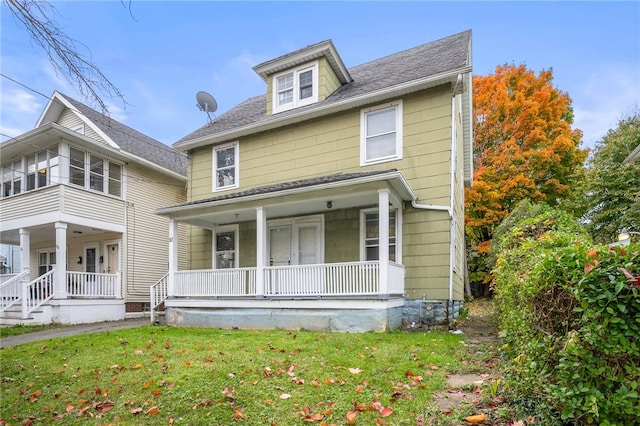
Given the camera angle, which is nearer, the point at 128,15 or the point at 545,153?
the point at 128,15

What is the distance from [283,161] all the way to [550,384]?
9.65 metres

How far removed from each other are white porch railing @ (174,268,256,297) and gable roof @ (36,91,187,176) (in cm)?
479

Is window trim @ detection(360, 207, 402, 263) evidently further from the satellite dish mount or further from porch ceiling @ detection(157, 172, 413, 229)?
the satellite dish mount

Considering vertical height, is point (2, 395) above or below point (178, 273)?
below

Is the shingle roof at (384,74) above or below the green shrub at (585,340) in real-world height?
above

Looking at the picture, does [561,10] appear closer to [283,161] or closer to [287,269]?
[283,161]

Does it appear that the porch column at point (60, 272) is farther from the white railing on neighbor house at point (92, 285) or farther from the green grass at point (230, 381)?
the green grass at point (230, 381)

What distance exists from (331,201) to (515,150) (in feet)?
41.3

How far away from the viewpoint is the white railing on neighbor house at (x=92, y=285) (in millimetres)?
12055

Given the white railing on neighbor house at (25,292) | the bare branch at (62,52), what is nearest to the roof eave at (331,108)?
the white railing on neighbor house at (25,292)

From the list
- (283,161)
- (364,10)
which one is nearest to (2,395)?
(283,161)

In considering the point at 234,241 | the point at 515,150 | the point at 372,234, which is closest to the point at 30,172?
the point at 234,241

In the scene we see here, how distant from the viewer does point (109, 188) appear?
13.7m

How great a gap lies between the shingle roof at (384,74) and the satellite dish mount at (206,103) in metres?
0.63
